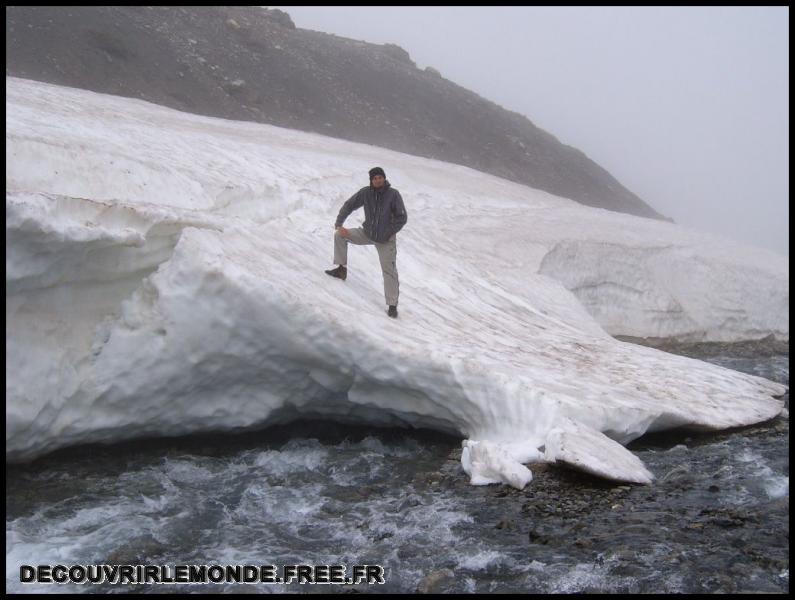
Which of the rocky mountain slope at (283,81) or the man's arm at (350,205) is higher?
the rocky mountain slope at (283,81)

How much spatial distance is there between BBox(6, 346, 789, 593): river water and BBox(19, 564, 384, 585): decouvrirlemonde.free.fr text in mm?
53

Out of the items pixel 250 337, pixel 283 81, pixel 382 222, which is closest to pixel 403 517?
pixel 250 337

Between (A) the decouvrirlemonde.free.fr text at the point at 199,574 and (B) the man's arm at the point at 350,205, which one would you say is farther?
(B) the man's arm at the point at 350,205

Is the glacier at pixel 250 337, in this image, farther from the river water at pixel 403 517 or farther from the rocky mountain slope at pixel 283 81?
the rocky mountain slope at pixel 283 81

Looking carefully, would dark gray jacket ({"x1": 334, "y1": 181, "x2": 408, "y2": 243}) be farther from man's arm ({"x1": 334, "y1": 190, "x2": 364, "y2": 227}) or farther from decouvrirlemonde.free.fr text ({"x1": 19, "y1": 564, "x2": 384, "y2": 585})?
decouvrirlemonde.free.fr text ({"x1": 19, "y1": 564, "x2": 384, "y2": 585})

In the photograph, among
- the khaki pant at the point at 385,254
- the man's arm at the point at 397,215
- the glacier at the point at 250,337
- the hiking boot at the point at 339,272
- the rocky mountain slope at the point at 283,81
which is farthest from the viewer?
the rocky mountain slope at the point at 283,81

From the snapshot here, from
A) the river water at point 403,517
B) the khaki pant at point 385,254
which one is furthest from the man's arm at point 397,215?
the river water at point 403,517

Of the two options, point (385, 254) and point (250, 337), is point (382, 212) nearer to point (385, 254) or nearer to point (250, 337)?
point (385, 254)

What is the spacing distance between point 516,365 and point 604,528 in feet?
7.63

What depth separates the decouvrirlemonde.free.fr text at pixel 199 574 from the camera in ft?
14.5

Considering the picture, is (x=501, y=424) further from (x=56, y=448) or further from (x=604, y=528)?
(x=56, y=448)

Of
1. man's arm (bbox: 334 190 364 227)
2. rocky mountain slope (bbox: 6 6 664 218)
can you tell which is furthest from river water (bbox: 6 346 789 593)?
rocky mountain slope (bbox: 6 6 664 218)

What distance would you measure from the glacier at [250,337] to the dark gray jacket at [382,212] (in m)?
0.69

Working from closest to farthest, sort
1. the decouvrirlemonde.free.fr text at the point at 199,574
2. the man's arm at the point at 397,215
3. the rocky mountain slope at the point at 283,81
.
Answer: the decouvrirlemonde.free.fr text at the point at 199,574
the man's arm at the point at 397,215
the rocky mountain slope at the point at 283,81
